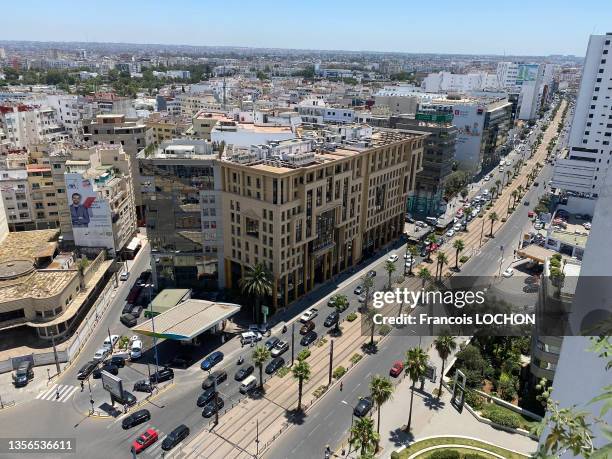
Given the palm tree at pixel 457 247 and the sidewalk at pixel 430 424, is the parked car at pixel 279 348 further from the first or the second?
the palm tree at pixel 457 247

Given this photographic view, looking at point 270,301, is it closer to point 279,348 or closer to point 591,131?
point 279,348

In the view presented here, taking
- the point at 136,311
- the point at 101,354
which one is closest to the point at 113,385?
the point at 101,354

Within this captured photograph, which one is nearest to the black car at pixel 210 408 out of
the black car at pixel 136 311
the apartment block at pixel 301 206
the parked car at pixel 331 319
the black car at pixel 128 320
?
the apartment block at pixel 301 206

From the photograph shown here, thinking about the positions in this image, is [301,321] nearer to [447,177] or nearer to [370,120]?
[447,177]

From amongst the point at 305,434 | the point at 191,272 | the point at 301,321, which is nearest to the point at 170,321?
the point at 191,272

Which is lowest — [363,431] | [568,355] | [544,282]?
[363,431]

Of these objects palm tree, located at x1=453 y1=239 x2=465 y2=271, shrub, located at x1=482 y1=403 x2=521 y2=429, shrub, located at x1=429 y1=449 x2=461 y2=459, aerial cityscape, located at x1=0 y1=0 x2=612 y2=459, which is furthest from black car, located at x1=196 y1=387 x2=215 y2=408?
palm tree, located at x1=453 y1=239 x2=465 y2=271
